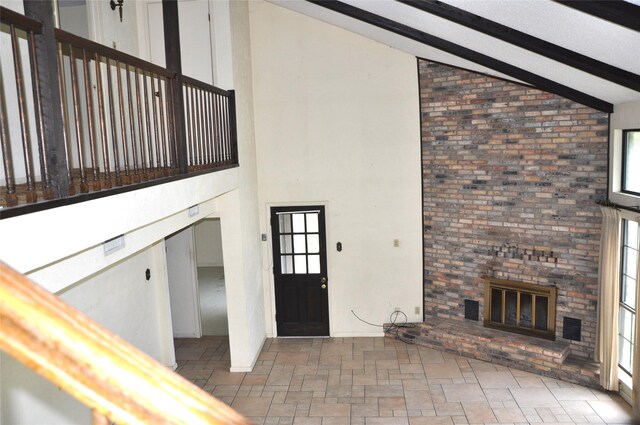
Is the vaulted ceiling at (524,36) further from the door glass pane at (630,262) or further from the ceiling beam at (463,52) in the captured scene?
the door glass pane at (630,262)

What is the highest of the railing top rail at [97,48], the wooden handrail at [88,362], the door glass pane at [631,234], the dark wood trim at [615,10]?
the dark wood trim at [615,10]

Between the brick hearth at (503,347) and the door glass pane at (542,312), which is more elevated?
the door glass pane at (542,312)

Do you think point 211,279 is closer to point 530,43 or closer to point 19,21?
point 530,43

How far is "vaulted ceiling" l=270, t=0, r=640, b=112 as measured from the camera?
4.21 meters

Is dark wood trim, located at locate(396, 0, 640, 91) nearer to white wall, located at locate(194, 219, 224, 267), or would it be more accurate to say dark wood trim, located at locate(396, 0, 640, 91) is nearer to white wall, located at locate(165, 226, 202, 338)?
white wall, located at locate(165, 226, 202, 338)

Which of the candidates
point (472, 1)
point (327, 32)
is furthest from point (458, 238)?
point (472, 1)

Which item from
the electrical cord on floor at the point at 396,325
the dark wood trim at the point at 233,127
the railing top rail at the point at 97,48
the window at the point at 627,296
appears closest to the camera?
the railing top rail at the point at 97,48

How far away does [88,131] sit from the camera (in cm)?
488

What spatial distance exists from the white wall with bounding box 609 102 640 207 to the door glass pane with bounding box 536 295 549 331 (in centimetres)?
176

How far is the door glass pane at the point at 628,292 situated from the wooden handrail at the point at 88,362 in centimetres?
739

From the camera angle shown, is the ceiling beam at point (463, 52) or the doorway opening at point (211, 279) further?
the doorway opening at point (211, 279)

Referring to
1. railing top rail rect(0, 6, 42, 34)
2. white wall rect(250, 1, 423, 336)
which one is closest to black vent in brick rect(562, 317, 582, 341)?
white wall rect(250, 1, 423, 336)

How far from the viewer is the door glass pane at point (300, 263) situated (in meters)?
9.14

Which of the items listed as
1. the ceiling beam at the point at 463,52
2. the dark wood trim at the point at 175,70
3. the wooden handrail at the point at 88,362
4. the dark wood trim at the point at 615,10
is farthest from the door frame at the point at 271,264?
the wooden handrail at the point at 88,362
